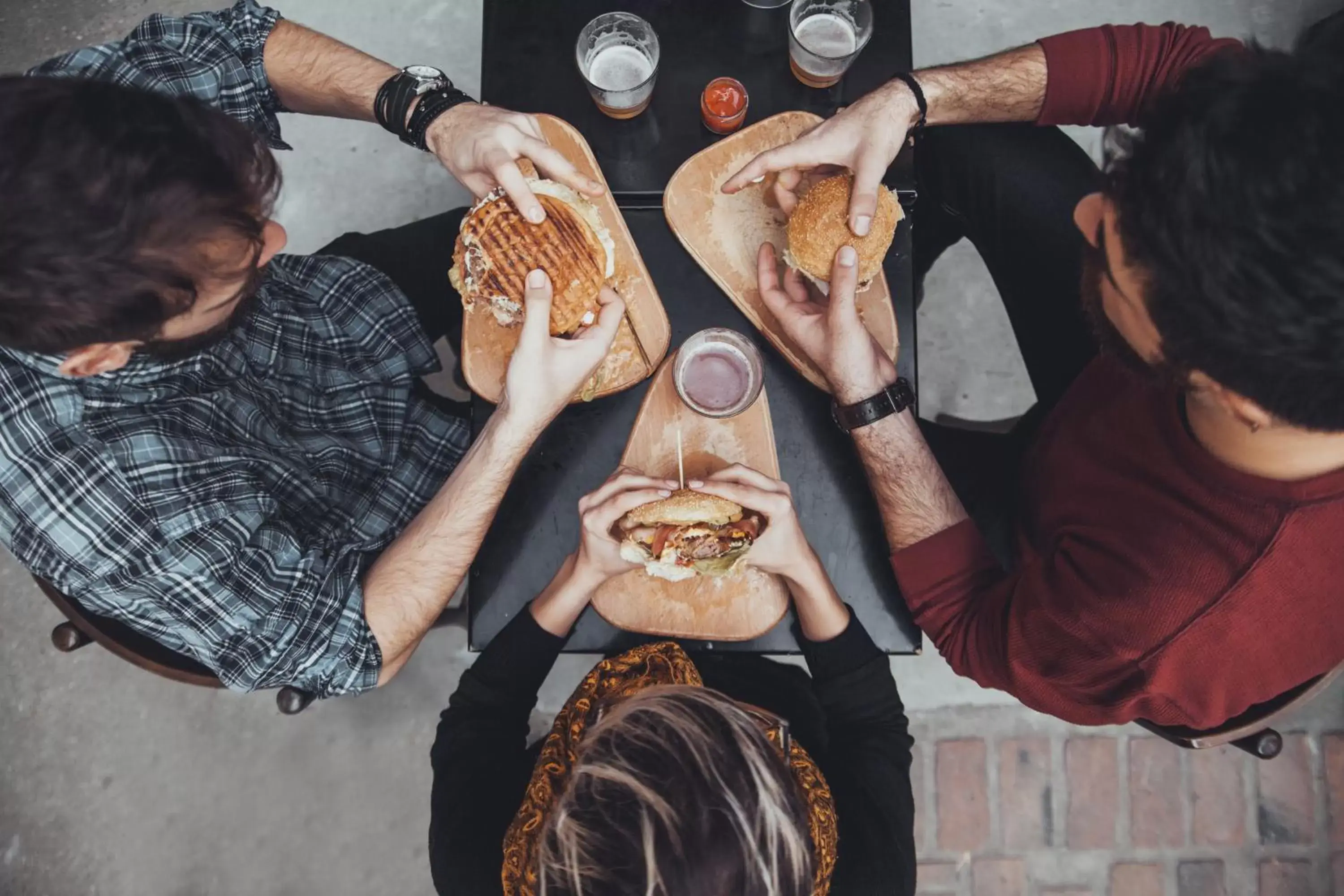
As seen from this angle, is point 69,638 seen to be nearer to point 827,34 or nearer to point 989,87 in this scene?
point 827,34

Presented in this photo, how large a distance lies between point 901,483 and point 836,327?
1.26 ft

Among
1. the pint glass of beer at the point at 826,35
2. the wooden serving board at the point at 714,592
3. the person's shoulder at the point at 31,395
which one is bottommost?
the wooden serving board at the point at 714,592

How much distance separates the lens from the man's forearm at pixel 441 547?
1.92m

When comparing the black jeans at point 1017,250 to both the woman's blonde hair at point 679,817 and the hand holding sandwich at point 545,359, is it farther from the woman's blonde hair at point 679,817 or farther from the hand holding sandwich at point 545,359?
the woman's blonde hair at point 679,817

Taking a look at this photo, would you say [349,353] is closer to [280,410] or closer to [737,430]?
[280,410]

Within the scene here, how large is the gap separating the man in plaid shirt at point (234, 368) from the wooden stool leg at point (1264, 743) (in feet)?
5.05

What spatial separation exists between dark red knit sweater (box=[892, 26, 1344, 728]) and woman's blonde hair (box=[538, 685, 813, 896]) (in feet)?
1.94

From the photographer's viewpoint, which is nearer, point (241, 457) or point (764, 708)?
point (241, 457)

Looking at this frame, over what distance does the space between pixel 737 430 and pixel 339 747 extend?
213 centimetres

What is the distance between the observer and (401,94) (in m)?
2.14

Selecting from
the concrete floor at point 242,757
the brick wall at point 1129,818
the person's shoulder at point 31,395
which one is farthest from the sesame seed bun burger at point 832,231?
the brick wall at point 1129,818

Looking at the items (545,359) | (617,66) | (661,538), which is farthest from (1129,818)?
(617,66)

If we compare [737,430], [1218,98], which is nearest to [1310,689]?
[1218,98]

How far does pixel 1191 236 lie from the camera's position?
1248 millimetres
